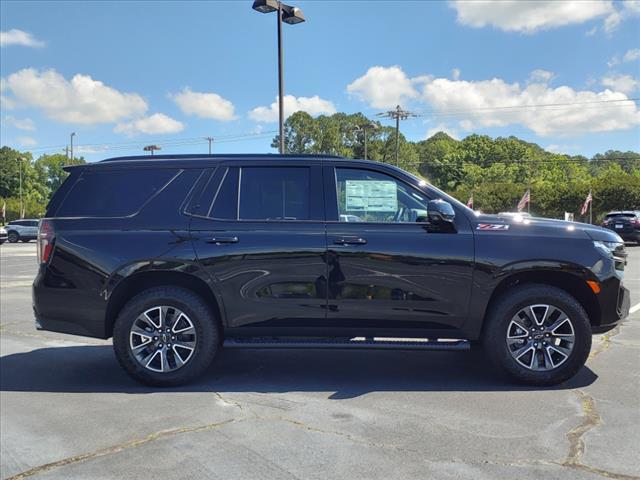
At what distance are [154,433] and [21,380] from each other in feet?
6.79

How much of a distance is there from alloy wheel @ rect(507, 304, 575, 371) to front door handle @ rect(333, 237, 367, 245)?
1401 mm

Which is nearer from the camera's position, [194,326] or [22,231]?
[194,326]

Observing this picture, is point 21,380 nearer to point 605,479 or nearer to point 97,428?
point 97,428

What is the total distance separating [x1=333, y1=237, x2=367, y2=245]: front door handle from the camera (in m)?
4.48

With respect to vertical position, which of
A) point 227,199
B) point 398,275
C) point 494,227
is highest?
point 227,199

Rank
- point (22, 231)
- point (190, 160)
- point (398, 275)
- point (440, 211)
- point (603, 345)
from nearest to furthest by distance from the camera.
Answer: point (440, 211) → point (398, 275) → point (190, 160) → point (603, 345) → point (22, 231)

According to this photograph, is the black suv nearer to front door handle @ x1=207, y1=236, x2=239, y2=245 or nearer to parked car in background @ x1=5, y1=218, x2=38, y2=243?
front door handle @ x1=207, y1=236, x2=239, y2=245

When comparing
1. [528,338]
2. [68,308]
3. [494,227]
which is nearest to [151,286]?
[68,308]

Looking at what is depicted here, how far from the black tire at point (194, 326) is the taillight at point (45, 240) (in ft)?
2.77

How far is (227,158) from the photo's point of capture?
15.8 feet

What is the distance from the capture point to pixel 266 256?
4.51 m

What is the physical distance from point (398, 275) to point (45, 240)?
120 inches

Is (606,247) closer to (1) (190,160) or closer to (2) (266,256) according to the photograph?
(2) (266,256)

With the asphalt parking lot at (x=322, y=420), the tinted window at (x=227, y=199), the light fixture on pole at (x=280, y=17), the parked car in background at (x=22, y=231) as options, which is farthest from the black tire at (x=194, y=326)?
the parked car in background at (x=22, y=231)
